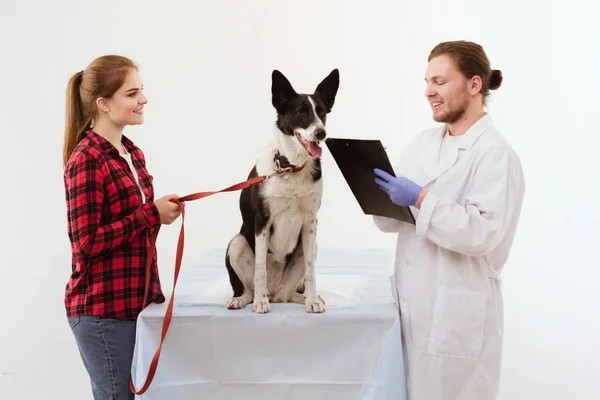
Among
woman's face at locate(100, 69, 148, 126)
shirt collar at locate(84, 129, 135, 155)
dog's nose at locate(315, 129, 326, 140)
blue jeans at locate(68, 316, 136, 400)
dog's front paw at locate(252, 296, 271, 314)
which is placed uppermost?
woman's face at locate(100, 69, 148, 126)

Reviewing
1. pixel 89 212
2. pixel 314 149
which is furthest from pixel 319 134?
pixel 89 212

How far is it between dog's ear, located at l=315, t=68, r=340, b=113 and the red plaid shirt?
27.5 inches

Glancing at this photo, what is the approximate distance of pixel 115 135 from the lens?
2.26 m

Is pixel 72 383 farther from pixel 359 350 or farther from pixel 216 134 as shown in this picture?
pixel 359 350

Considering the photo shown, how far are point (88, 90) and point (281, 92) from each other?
64 centimetres

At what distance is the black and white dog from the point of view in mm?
2246

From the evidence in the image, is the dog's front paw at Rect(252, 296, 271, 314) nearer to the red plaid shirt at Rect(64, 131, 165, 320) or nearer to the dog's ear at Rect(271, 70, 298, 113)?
the red plaid shirt at Rect(64, 131, 165, 320)

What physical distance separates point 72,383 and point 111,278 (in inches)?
81.0

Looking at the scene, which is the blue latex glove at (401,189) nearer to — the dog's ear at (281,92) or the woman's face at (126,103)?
the dog's ear at (281,92)

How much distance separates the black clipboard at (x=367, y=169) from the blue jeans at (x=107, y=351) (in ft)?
2.89

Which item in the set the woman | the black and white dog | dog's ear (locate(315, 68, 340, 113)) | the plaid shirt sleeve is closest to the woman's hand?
the woman

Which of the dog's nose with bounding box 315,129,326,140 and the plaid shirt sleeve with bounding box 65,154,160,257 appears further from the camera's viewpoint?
the dog's nose with bounding box 315,129,326,140

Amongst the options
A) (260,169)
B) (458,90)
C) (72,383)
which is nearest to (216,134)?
(72,383)

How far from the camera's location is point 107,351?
217 cm
